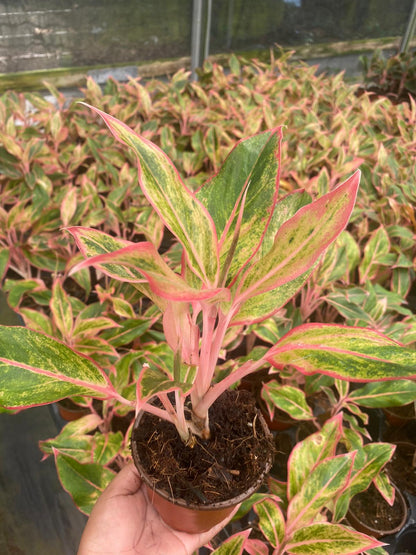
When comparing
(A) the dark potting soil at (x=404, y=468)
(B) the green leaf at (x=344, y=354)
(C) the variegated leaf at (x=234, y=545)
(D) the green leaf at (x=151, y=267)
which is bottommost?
(A) the dark potting soil at (x=404, y=468)

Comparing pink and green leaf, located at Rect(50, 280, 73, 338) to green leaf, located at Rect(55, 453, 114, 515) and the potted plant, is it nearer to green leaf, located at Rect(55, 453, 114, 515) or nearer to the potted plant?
green leaf, located at Rect(55, 453, 114, 515)

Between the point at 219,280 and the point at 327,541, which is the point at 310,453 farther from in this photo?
the point at 219,280

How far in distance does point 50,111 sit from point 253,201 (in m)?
1.96

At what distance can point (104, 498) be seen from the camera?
680 millimetres

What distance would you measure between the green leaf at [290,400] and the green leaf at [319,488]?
148 mm

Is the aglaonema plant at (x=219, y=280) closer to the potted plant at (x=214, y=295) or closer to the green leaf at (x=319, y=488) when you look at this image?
the potted plant at (x=214, y=295)

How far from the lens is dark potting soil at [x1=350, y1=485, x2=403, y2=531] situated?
1022 mm

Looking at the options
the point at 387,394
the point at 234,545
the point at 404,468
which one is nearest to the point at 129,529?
the point at 234,545

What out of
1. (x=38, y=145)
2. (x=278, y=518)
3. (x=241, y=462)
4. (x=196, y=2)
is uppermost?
(x=196, y=2)

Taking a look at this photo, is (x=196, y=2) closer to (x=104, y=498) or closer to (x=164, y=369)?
(x=164, y=369)

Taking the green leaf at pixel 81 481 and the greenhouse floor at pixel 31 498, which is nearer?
the green leaf at pixel 81 481

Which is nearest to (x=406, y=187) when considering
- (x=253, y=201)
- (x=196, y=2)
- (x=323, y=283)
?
(x=323, y=283)

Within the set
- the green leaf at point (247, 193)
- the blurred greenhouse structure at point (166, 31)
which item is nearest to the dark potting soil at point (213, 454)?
the green leaf at point (247, 193)

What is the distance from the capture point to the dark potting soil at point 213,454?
545 mm
